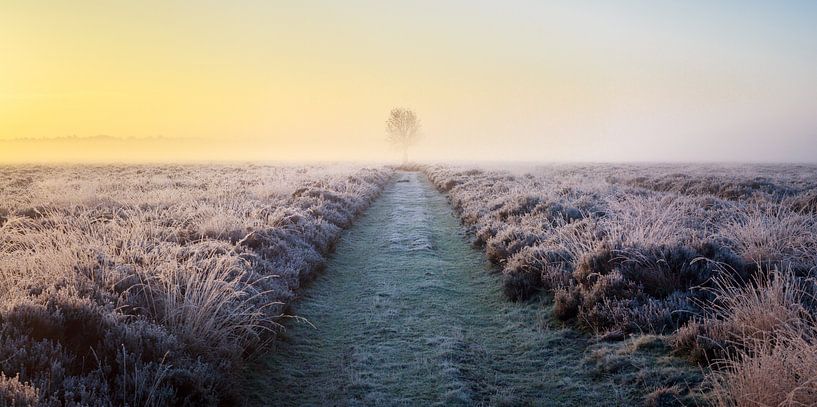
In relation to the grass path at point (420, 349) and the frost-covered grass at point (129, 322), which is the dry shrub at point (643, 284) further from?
the frost-covered grass at point (129, 322)

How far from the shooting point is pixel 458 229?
1541 cm

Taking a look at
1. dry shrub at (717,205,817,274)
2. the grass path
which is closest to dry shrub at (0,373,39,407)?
the grass path

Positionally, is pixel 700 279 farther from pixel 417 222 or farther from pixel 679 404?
pixel 417 222

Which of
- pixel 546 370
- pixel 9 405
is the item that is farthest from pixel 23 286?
pixel 546 370

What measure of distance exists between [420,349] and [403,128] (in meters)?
86.5

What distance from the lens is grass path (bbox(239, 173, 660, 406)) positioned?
488 centimetres

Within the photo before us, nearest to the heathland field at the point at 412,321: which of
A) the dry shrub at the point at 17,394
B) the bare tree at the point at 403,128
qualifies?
the dry shrub at the point at 17,394

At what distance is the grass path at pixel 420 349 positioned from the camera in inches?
192

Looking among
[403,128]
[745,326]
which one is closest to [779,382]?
[745,326]

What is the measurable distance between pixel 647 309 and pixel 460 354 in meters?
2.77

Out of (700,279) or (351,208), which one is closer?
(700,279)

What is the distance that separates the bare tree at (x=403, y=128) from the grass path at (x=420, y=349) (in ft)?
269

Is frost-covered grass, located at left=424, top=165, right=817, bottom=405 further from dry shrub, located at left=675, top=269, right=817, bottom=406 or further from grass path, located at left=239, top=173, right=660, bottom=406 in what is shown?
grass path, located at left=239, top=173, right=660, bottom=406

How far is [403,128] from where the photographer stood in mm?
90500
